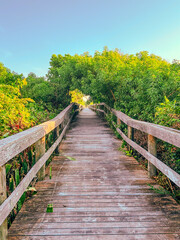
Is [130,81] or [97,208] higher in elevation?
[130,81]

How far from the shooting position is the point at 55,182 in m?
3.44

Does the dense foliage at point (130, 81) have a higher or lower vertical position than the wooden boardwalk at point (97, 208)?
higher

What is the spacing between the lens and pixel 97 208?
2.59 metres

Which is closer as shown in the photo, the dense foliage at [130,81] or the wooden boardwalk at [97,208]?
the wooden boardwalk at [97,208]

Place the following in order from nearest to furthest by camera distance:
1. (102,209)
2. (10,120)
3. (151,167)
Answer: (102,209) → (151,167) → (10,120)

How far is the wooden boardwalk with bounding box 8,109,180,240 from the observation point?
214 centimetres

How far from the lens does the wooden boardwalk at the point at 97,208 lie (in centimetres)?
214

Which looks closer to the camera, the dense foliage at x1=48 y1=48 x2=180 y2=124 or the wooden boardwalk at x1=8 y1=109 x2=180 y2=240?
the wooden boardwalk at x1=8 y1=109 x2=180 y2=240

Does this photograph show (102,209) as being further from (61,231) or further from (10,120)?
(10,120)

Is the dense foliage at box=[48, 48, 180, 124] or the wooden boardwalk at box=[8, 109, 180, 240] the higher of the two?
the dense foliage at box=[48, 48, 180, 124]

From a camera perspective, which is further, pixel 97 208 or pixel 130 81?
pixel 130 81

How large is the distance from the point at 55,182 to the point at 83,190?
60cm

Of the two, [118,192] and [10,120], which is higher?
[10,120]

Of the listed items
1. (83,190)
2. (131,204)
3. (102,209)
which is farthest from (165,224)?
(83,190)
